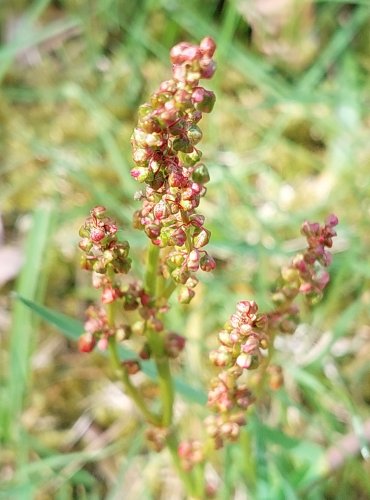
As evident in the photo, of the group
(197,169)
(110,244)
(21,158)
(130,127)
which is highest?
(197,169)

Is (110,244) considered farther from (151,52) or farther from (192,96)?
(151,52)

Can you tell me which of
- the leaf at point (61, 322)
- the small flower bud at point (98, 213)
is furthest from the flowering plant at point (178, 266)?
the leaf at point (61, 322)

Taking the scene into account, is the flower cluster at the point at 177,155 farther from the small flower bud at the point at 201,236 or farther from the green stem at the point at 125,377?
the green stem at the point at 125,377

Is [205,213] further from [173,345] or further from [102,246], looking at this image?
[102,246]

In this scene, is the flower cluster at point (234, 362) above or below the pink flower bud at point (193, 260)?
below

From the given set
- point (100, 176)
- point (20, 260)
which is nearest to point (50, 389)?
point (20, 260)

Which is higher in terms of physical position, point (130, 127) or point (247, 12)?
point (247, 12)
